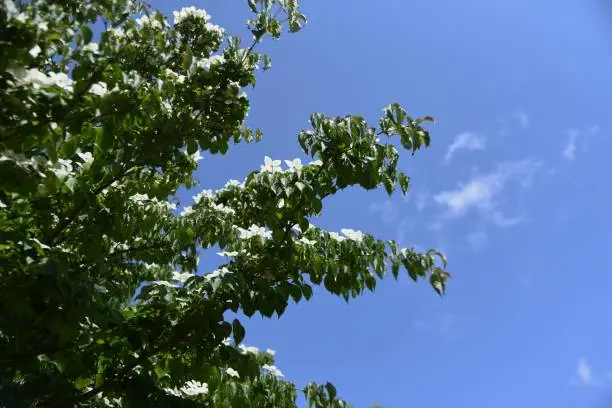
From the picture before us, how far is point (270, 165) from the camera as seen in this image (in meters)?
2.79

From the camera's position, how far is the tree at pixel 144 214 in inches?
71.7

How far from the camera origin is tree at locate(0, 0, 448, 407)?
182 centimetres

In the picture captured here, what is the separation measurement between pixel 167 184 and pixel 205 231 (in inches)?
14.8

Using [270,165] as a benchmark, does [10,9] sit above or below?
below

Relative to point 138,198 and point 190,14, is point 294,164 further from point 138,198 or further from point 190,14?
point 190,14

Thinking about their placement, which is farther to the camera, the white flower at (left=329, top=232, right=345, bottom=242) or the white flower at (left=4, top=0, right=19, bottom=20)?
the white flower at (left=329, top=232, right=345, bottom=242)

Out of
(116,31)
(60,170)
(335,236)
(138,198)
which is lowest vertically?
(60,170)

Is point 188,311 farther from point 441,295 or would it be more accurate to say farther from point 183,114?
point 441,295

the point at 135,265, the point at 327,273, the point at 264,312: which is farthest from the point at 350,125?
the point at 135,265

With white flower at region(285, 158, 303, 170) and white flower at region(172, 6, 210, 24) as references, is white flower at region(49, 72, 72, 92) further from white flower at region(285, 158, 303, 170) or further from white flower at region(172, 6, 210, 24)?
white flower at region(172, 6, 210, 24)

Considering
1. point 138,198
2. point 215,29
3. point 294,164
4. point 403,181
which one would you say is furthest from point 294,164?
point 215,29

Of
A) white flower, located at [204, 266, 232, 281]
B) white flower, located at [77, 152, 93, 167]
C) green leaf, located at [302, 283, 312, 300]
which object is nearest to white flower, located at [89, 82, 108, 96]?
white flower, located at [77, 152, 93, 167]

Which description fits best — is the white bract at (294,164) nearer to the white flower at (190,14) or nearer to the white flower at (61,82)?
the white flower at (61,82)

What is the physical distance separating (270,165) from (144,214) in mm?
842
